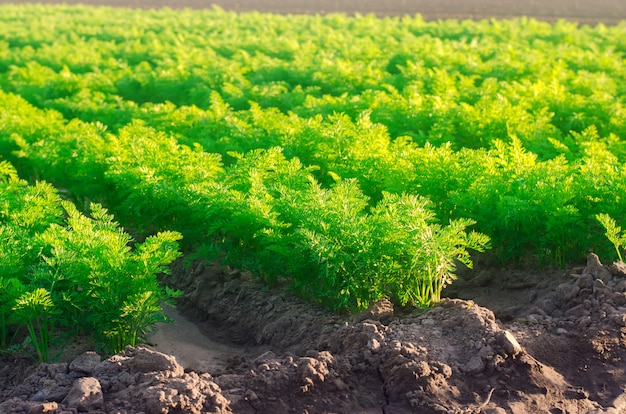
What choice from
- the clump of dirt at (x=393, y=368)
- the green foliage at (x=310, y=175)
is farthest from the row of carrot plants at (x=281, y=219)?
the clump of dirt at (x=393, y=368)

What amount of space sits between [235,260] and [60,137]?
388 cm

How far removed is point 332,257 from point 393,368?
957 mm

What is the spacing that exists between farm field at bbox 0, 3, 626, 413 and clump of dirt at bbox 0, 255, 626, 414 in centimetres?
1

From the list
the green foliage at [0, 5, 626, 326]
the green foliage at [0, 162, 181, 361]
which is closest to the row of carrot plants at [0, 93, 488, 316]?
the green foliage at [0, 5, 626, 326]

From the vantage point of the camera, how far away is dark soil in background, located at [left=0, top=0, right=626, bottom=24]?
1163 inches

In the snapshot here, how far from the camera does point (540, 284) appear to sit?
7.18 metres

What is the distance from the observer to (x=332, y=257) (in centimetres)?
615

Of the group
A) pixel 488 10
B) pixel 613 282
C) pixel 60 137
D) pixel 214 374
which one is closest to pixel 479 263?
pixel 613 282

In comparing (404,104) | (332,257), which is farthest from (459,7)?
(332,257)

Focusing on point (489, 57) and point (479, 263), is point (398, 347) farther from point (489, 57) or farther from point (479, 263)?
point (489, 57)

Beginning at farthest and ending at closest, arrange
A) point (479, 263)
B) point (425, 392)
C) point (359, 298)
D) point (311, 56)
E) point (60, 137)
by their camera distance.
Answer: point (311, 56), point (60, 137), point (479, 263), point (359, 298), point (425, 392)

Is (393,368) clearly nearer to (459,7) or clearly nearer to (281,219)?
(281,219)

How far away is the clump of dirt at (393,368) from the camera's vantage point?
5.37m

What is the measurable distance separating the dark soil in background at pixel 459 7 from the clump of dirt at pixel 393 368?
2418cm
